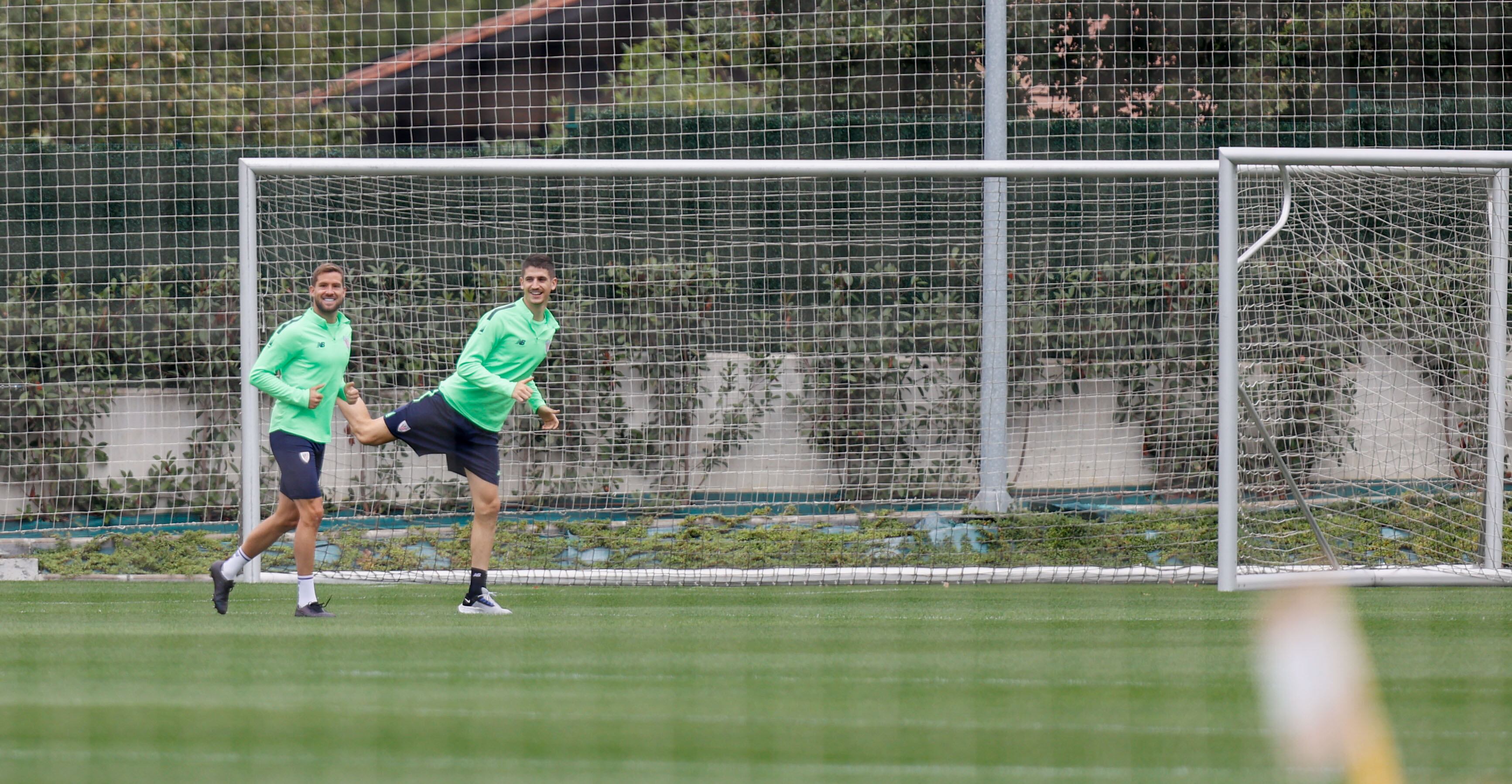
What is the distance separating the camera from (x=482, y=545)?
24.7 ft

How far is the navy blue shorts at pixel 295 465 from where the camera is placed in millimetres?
7293

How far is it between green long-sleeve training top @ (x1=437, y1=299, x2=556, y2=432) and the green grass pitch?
1018 millimetres

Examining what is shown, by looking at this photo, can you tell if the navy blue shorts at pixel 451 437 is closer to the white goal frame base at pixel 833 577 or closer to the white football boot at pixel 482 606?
the white football boot at pixel 482 606

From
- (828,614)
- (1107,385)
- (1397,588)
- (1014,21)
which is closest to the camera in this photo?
(828,614)

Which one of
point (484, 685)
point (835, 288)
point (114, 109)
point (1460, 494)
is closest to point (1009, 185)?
point (835, 288)

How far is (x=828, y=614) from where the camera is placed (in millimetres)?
7410

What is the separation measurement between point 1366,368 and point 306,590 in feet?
20.0

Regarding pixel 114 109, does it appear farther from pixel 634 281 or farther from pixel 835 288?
pixel 835 288

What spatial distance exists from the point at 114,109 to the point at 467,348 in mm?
7140

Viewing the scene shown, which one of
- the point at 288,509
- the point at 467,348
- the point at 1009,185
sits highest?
the point at 1009,185

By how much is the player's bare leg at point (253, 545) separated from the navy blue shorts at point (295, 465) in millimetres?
66

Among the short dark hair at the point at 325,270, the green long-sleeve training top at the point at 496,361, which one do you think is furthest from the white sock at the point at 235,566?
the short dark hair at the point at 325,270

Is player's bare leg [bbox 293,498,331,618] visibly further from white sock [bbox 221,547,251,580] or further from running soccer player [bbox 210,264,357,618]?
white sock [bbox 221,547,251,580]

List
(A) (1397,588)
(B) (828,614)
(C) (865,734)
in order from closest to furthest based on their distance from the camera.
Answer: (C) (865,734) → (B) (828,614) → (A) (1397,588)
